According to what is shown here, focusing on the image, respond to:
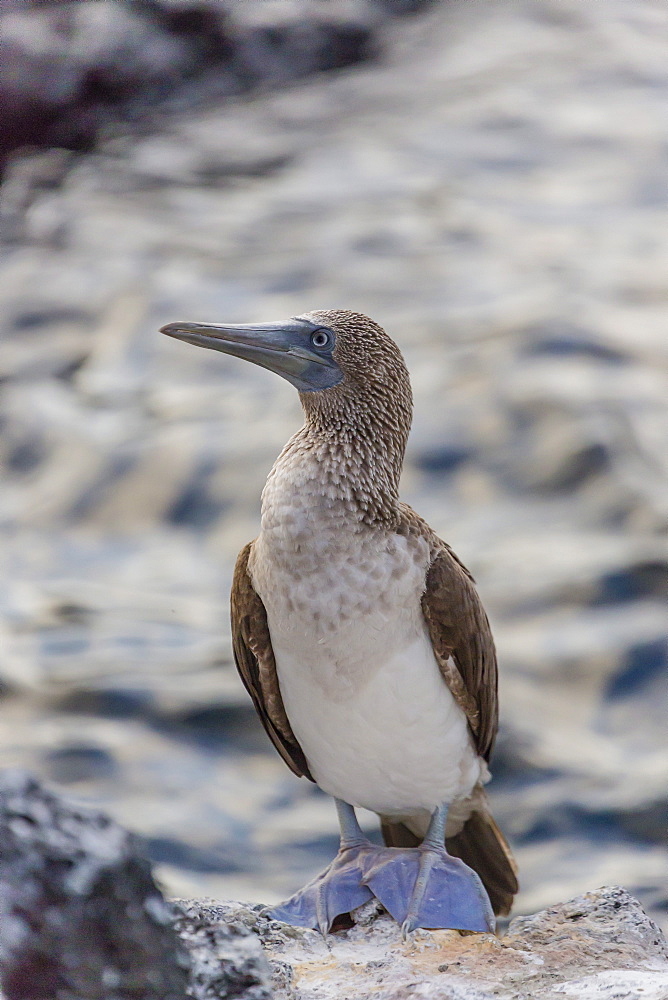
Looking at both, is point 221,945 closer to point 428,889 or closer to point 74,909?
point 74,909

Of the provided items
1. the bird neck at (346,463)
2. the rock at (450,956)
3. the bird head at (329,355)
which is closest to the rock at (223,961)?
the rock at (450,956)

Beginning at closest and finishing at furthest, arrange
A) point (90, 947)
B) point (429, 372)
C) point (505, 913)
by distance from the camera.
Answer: point (90, 947), point (505, 913), point (429, 372)

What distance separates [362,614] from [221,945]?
128cm

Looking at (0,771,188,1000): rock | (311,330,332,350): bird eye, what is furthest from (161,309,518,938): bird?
(0,771,188,1000): rock

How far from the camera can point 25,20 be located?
17734 mm

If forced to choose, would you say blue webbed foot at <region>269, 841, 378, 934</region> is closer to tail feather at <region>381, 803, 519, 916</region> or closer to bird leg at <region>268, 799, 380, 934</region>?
bird leg at <region>268, 799, 380, 934</region>

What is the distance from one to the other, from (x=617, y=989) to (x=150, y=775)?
25.5ft

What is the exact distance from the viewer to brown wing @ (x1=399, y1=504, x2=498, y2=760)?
475cm

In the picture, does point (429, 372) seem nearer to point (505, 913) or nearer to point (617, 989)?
point (505, 913)

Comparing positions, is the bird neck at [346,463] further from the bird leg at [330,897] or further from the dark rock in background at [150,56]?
the dark rock in background at [150,56]

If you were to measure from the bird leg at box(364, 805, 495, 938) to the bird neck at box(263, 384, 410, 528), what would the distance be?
1411 mm

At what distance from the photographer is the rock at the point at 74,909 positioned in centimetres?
317

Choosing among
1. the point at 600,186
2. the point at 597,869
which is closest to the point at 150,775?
the point at 597,869

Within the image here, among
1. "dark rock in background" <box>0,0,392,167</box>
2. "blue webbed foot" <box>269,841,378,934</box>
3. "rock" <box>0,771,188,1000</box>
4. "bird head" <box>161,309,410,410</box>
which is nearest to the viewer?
"rock" <box>0,771,188,1000</box>
